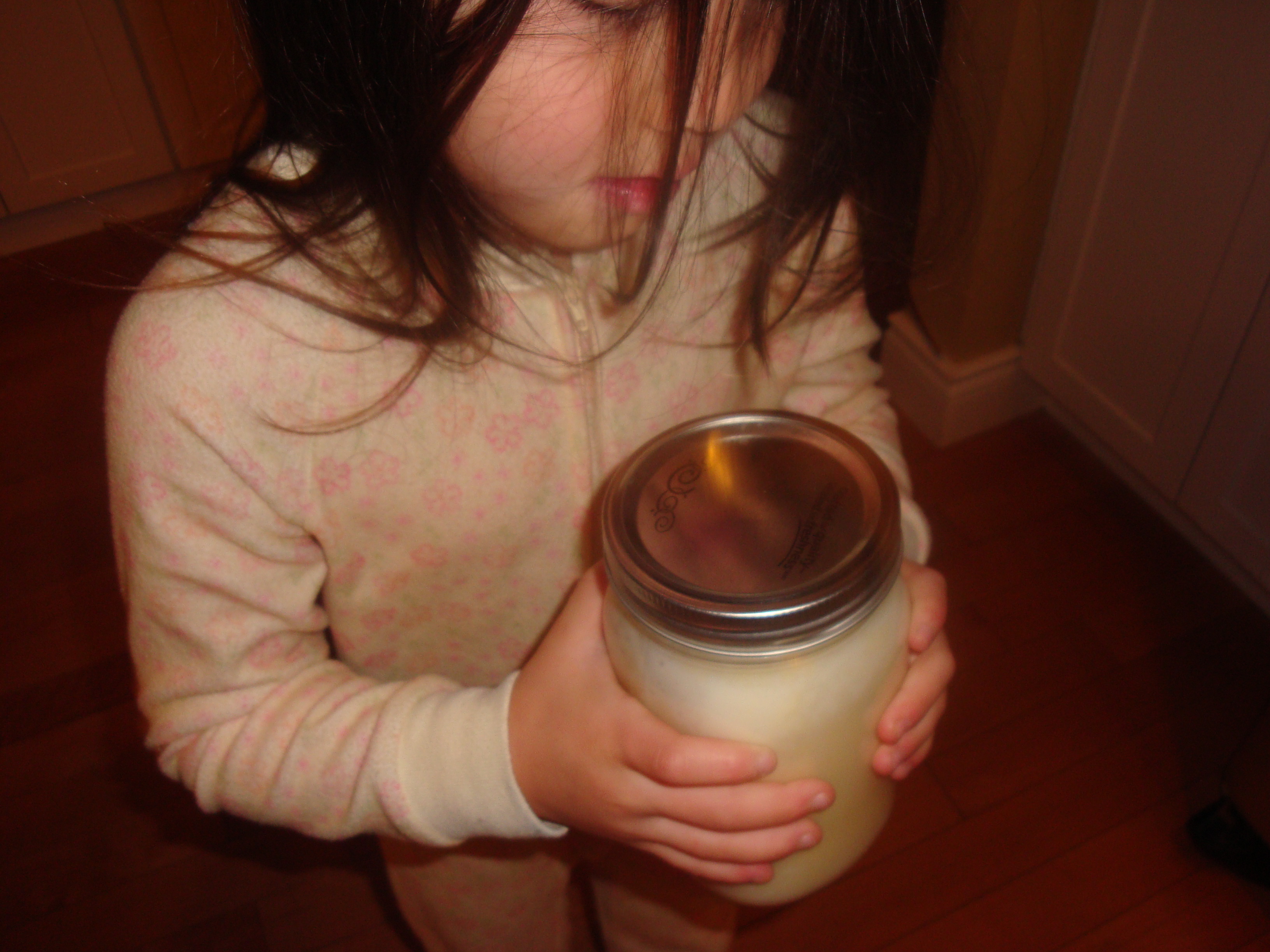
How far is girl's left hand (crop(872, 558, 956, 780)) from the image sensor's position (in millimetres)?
434

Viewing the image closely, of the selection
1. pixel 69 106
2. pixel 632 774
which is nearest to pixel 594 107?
pixel 632 774

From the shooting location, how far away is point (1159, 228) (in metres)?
1.03

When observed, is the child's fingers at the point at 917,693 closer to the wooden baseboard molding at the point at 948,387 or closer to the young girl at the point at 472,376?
the young girl at the point at 472,376

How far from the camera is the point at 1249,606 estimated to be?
115 centimetres

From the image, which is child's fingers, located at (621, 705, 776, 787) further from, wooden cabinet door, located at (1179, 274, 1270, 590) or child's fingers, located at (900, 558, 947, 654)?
wooden cabinet door, located at (1179, 274, 1270, 590)

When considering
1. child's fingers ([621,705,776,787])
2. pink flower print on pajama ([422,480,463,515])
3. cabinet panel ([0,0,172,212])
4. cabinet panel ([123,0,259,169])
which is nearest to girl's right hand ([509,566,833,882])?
child's fingers ([621,705,776,787])

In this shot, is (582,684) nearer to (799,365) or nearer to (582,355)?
(582,355)

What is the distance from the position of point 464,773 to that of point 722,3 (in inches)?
15.0

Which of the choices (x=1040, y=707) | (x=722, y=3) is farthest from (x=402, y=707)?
(x=1040, y=707)

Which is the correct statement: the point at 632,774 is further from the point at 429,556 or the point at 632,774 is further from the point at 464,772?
the point at 429,556

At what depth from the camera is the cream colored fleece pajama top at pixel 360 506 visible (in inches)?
18.2

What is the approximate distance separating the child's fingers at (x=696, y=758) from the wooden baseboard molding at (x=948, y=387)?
103 cm

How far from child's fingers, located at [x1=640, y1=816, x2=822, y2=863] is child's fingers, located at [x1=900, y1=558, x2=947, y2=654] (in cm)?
10

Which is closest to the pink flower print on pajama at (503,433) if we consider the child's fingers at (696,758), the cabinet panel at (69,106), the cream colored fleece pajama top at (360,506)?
the cream colored fleece pajama top at (360,506)
